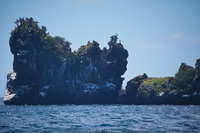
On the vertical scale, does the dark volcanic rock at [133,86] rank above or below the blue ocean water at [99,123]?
above

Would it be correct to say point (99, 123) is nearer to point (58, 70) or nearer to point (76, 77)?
point (58, 70)

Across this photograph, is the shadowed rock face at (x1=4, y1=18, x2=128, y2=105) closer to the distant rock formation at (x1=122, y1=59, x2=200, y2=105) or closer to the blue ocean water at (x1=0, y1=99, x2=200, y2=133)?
the distant rock formation at (x1=122, y1=59, x2=200, y2=105)

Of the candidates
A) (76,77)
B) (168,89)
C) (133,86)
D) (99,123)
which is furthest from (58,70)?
(99,123)

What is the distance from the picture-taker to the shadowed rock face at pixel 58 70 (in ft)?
273

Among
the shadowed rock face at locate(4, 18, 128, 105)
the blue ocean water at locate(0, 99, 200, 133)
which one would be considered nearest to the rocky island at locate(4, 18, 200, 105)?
the shadowed rock face at locate(4, 18, 128, 105)

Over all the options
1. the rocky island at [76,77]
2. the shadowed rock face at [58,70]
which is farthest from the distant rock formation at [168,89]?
the shadowed rock face at [58,70]

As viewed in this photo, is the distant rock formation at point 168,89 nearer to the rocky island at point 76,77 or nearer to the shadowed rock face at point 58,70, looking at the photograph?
the rocky island at point 76,77

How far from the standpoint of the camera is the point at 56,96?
92.7 metres

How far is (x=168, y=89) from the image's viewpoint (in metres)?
89.2

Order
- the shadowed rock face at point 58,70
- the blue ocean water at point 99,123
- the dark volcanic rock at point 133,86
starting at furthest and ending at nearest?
the dark volcanic rock at point 133,86
the shadowed rock face at point 58,70
the blue ocean water at point 99,123

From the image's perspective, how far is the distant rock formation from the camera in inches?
3260

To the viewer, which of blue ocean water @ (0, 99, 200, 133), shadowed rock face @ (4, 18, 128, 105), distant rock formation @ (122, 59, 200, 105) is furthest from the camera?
shadowed rock face @ (4, 18, 128, 105)

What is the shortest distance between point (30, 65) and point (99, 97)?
125 ft

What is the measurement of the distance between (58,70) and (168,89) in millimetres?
52322
